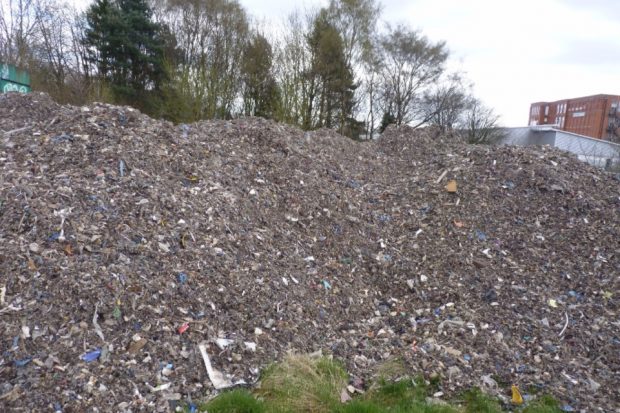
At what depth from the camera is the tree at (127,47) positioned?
18.2m

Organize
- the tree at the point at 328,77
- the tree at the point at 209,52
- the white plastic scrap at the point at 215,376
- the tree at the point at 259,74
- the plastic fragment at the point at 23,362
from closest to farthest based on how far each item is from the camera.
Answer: the plastic fragment at the point at 23,362, the white plastic scrap at the point at 215,376, the tree at the point at 209,52, the tree at the point at 328,77, the tree at the point at 259,74

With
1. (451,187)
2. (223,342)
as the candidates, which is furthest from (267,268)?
(451,187)

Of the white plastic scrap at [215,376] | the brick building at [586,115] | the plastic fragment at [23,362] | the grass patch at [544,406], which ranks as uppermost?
the brick building at [586,115]

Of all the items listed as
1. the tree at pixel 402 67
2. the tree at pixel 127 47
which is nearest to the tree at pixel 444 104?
the tree at pixel 402 67

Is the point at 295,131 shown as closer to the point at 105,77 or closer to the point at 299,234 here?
the point at 299,234

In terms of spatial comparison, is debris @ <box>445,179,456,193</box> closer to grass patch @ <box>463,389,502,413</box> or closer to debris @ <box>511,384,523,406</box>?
debris @ <box>511,384,523,406</box>

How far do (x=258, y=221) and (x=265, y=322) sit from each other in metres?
1.35

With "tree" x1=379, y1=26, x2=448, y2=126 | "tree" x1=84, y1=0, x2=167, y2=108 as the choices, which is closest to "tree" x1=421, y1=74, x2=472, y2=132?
"tree" x1=379, y1=26, x2=448, y2=126

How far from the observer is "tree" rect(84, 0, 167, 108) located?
1823 centimetres

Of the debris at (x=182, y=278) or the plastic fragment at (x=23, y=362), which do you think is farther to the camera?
the debris at (x=182, y=278)

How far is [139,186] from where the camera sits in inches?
157

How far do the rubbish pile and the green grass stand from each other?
12 cm

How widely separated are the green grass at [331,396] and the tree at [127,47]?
17.9 metres

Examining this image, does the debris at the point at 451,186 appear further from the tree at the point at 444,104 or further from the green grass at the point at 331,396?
the tree at the point at 444,104
